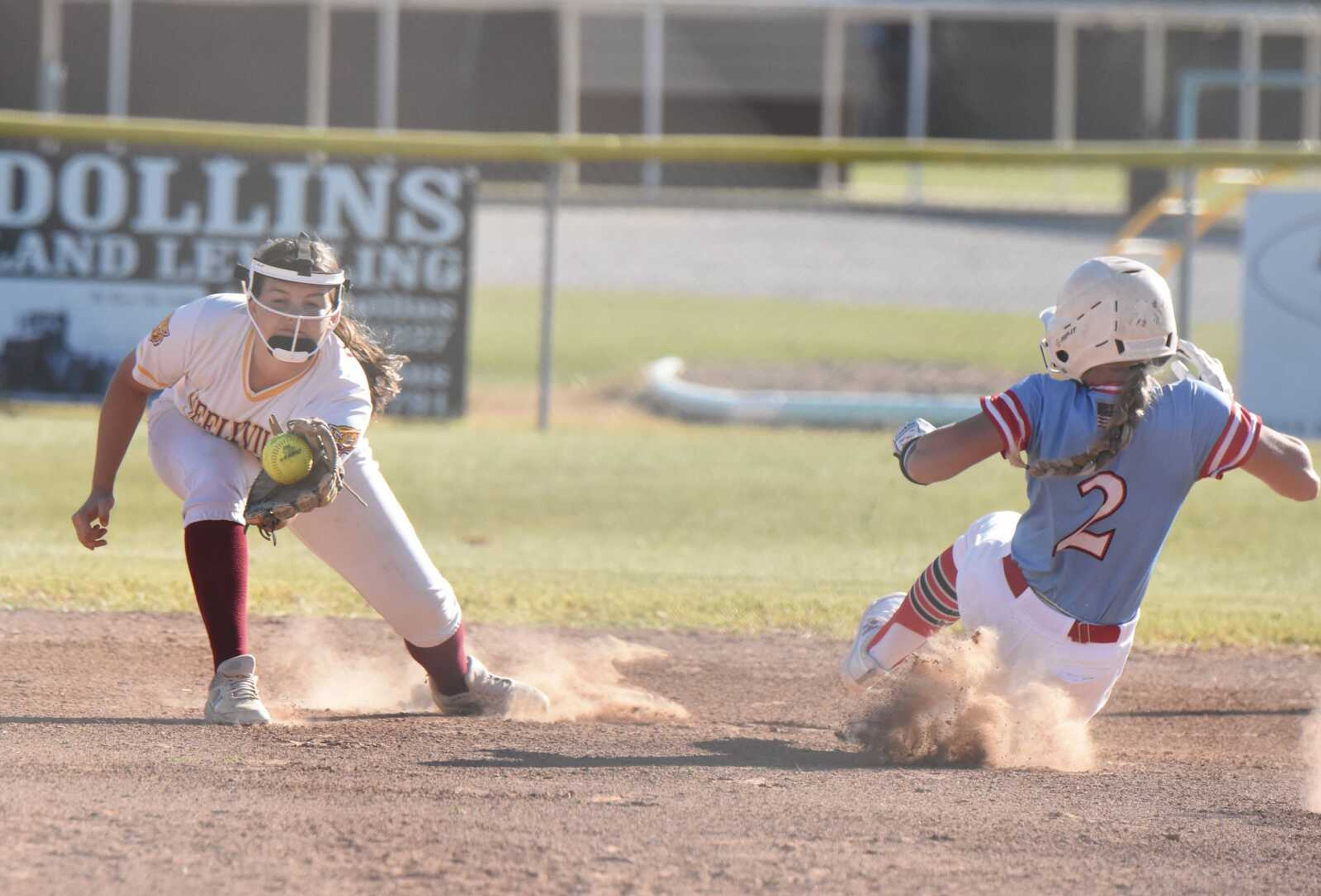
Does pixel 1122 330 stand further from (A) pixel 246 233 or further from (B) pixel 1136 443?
(A) pixel 246 233

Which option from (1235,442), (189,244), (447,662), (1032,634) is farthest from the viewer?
(189,244)

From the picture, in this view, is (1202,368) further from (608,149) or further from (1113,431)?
(608,149)

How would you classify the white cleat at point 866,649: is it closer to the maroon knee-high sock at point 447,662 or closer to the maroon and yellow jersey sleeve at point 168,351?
the maroon knee-high sock at point 447,662

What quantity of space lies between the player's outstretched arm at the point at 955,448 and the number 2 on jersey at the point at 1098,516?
296 mm

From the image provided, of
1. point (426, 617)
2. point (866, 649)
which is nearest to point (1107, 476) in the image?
point (866, 649)

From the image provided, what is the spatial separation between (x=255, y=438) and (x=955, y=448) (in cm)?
201

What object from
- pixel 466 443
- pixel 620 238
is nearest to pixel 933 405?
pixel 466 443

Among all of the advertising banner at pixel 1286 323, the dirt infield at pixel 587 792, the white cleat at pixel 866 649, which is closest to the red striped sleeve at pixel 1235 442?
the dirt infield at pixel 587 792

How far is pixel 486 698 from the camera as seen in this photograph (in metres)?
5.41

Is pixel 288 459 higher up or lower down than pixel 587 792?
higher up

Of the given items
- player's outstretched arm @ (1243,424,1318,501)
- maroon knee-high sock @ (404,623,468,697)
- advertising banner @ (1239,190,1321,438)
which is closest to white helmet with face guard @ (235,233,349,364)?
maroon knee-high sock @ (404,623,468,697)

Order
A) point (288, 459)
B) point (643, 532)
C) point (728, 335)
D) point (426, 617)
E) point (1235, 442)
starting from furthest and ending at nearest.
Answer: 1. point (728, 335)
2. point (643, 532)
3. point (426, 617)
4. point (288, 459)
5. point (1235, 442)

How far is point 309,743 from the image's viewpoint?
4.65 meters

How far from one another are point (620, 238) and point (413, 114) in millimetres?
6875
